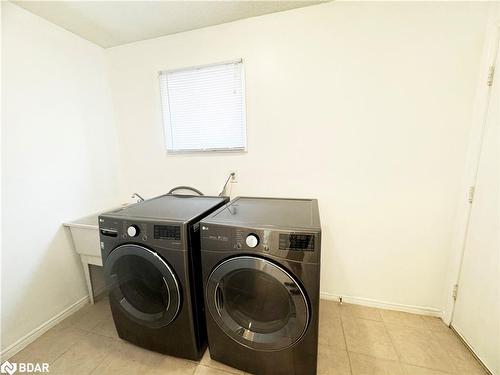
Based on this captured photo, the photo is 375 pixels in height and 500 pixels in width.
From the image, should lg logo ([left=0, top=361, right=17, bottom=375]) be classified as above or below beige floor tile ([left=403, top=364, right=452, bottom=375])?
below

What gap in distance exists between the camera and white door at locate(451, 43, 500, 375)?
1.22 meters

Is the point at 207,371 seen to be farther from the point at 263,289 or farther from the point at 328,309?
the point at 328,309

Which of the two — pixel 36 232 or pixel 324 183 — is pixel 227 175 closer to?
pixel 324 183

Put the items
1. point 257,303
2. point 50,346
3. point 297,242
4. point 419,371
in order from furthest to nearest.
Result: point 50,346 < point 419,371 < point 257,303 < point 297,242

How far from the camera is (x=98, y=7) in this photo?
1.50 meters

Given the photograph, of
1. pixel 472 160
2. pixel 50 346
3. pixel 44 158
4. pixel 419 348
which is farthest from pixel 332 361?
pixel 44 158

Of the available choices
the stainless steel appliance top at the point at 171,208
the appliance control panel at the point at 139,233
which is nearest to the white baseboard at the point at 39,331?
the appliance control panel at the point at 139,233

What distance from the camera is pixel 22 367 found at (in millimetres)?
1330

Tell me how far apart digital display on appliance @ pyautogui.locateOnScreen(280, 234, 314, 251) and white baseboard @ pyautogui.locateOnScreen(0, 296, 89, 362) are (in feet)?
6.19

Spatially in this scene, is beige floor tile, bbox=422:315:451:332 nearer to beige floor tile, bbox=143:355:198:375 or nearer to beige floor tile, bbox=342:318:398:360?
beige floor tile, bbox=342:318:398:360

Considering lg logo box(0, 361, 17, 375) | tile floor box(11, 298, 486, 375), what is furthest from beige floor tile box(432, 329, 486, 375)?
lg logo box(0, 361, 17, 375)

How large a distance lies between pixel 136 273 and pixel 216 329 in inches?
22.8

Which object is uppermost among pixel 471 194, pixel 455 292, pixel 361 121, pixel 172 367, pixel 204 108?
pixel 204 108

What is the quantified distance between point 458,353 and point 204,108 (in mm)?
2469
